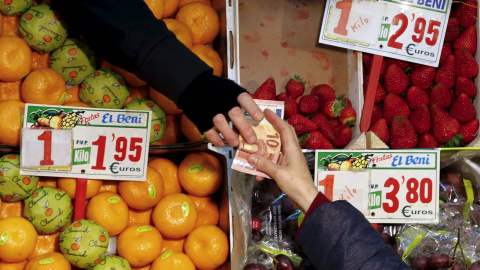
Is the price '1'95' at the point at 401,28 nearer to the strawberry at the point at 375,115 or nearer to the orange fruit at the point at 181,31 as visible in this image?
the strawberry at the point at 375,115

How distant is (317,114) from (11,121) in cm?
116

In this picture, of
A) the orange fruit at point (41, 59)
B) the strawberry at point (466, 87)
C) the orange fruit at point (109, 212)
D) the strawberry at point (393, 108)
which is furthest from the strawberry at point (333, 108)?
the orange fruit at point (41, 59)

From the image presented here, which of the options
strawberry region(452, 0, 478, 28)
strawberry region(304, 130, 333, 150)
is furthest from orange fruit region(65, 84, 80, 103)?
strawberry region(452, 0, 478, 28)

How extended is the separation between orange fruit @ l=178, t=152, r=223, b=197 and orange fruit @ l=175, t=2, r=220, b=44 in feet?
1.64

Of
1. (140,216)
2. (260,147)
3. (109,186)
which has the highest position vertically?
(260,147)

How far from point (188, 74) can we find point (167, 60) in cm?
8

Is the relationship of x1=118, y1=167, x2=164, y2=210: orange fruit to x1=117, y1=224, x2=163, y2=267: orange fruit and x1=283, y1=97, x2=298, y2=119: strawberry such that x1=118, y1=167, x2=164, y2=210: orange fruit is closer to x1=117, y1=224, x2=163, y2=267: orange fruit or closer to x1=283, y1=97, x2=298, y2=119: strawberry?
x1=117, y1=224, x2=163, y2=267: orange fruit

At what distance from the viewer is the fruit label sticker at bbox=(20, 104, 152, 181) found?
1.72 metres

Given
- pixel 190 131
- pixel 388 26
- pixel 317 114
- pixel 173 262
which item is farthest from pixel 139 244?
pixel 388 26

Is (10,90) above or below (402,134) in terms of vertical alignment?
above

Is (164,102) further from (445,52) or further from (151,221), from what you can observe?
(445,52)

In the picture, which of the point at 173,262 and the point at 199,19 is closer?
the point at 173,262

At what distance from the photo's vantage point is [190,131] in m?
1.88

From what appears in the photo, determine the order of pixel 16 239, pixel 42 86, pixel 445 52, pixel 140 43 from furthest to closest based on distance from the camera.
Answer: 1. pixel 445 52
2. pixel 42 86
3. pixel 16 239
4. pixel 140 43
